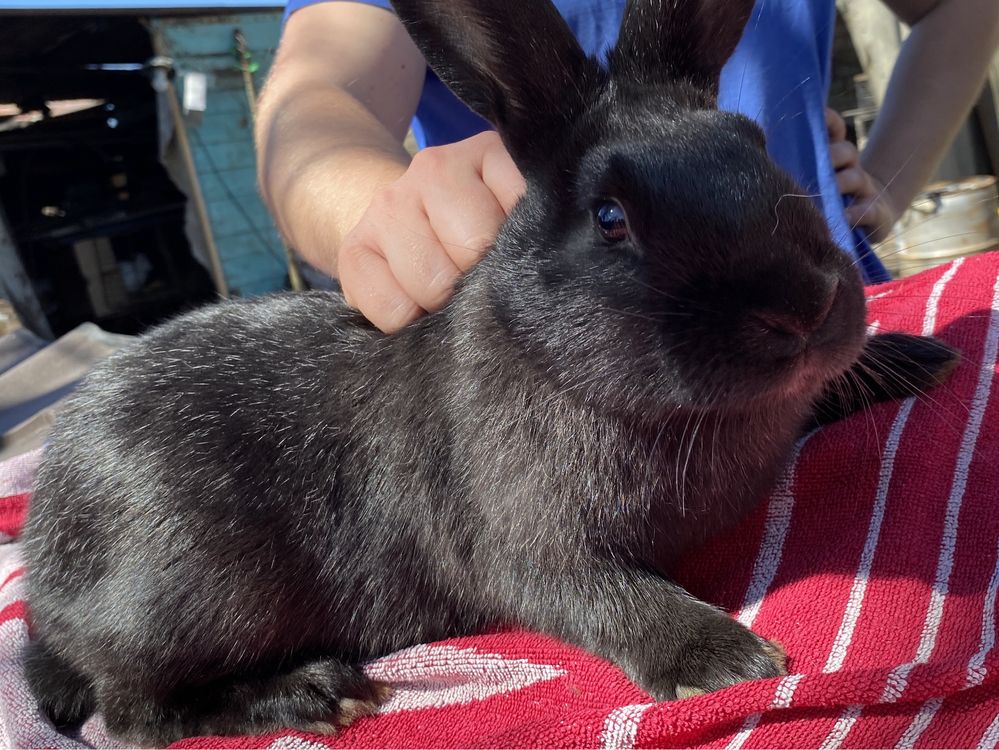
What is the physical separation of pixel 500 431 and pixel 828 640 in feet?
2.03

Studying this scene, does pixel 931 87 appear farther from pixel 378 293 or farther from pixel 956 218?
→ pixel 378 293

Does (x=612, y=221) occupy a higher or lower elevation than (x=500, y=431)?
higher

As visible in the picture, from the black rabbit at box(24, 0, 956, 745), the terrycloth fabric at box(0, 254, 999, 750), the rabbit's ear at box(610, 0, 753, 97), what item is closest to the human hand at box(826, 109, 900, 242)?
the terrycloth fabric at box(0, 254, 999, 750)

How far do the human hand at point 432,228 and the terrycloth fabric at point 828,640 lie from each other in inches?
27.1

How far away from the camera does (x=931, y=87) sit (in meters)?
3.22

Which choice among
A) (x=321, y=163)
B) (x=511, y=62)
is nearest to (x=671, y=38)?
(x=511, y=62)

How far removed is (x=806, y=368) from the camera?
1158 mm

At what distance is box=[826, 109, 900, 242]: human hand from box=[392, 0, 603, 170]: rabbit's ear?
5.18 feet

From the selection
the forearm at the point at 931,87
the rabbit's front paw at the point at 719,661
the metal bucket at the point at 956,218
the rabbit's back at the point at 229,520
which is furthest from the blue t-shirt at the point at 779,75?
the metal bucket at the point at 956,218

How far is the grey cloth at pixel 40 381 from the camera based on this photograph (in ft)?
11.8

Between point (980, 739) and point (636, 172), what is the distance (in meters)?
0.88

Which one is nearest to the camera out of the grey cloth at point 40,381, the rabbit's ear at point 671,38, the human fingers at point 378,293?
the rabbit's ear at point 671,38

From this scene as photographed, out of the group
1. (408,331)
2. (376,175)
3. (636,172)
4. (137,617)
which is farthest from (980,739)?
(376,175)

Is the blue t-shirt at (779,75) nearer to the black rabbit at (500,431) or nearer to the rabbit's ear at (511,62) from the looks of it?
the black rabbit at (500,431)
